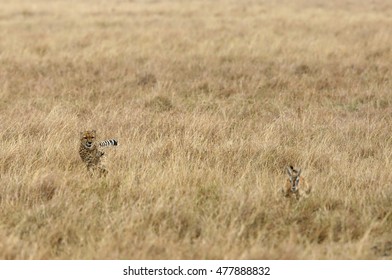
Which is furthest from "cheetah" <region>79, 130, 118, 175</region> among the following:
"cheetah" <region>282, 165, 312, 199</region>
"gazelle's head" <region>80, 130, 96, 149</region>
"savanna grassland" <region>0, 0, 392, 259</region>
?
"cheetah" <region>282, 165, 312, 199</region>

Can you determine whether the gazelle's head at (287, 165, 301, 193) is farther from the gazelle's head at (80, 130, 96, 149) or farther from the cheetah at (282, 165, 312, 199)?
the gazelle's head at (80, 130, 96, 149)

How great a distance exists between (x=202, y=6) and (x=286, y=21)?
7781 mm

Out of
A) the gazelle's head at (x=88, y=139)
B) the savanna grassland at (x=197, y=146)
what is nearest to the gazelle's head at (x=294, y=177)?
the savanna grassland at (x=197, y=146)

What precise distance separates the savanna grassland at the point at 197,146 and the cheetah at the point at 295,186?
0.27 feet

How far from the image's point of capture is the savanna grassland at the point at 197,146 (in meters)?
4.01

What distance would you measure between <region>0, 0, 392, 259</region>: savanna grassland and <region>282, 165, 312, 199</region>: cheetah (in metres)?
0.08

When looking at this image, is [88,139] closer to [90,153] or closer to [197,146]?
[90,153]

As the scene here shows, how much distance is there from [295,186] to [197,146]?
1.75m

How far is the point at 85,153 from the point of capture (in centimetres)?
526

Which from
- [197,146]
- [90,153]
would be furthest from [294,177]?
[90,153]

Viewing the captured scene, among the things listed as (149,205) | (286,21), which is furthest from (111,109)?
(286,21)

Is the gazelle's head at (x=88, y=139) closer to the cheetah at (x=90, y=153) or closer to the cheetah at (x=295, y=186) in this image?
the cheetah at (x=90, y=153)
